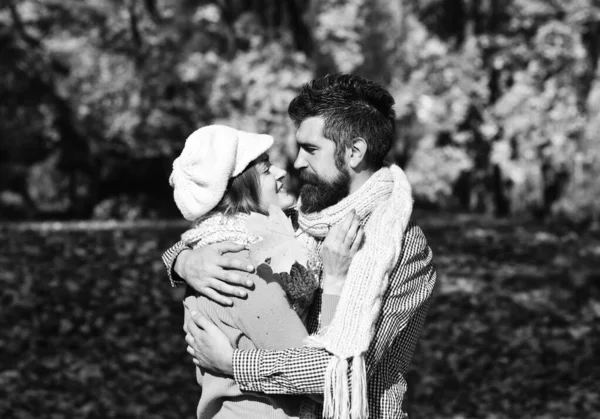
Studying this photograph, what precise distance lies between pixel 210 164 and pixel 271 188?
22cm

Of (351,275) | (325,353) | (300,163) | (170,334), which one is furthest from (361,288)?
(170,334)

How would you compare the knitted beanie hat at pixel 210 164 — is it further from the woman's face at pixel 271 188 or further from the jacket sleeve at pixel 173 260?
the jacket sleeve at pixel 173 260

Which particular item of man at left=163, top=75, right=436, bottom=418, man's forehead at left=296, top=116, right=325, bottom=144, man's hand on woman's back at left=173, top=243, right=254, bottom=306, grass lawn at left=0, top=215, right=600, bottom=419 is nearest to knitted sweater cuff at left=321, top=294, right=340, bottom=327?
man at left=163, top=75, right=436, bottom=418

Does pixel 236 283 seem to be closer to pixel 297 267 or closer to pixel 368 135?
pixel 297 267

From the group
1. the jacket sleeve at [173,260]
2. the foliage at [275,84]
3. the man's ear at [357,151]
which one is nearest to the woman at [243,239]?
the man's ear at [357,151]

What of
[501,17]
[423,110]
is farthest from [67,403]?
[501,17]

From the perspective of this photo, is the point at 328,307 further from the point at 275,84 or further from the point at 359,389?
the point at 275,84

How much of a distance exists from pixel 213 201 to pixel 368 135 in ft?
1.75

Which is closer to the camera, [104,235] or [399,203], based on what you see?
[399,203]

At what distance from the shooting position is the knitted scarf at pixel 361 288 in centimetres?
Result: 237

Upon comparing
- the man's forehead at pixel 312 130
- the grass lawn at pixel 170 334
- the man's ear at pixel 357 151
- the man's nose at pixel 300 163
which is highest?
the man's forehead at pixel 312 130

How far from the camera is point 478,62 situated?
1501cm

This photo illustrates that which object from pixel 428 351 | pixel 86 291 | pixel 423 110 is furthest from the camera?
pixel 423 110

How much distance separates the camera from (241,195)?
265 cm
